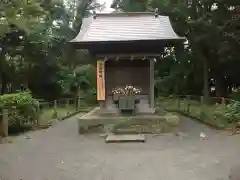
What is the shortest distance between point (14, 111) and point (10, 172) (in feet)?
21.3

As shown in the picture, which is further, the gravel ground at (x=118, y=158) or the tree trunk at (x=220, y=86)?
the tree trunk at (x=220, y=86)

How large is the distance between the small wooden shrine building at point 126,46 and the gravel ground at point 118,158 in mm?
3530

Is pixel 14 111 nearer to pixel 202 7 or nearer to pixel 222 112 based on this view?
pixel 222 112

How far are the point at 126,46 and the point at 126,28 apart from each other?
1292 millimetres

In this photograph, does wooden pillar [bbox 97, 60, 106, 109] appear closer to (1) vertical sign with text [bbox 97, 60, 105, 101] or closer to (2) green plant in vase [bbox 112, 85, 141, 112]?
(1) vertical sign with text [bbox 97, 60, 105, 101]

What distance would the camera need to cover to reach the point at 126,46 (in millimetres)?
14875

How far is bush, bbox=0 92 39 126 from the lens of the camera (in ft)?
44.3

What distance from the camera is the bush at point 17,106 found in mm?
13492

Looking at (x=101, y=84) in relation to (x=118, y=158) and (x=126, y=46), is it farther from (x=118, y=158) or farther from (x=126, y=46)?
(x=118, y=158)

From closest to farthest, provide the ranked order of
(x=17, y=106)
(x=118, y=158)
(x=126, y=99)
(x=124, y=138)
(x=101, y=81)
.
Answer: (x=118, y=158) < (x=124, y=138) < (x=17, y=106) < (x=126, y=99) < (x=101, y=81)

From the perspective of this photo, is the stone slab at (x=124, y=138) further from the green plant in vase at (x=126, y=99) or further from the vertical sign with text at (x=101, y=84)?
the vertical sign with text at (x=101, y=84)

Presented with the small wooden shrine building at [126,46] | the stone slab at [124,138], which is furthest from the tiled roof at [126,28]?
the stone slab at [124,138]

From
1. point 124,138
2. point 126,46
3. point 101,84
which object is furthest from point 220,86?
point 124,138

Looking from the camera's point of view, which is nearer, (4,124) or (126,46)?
(4,124)
